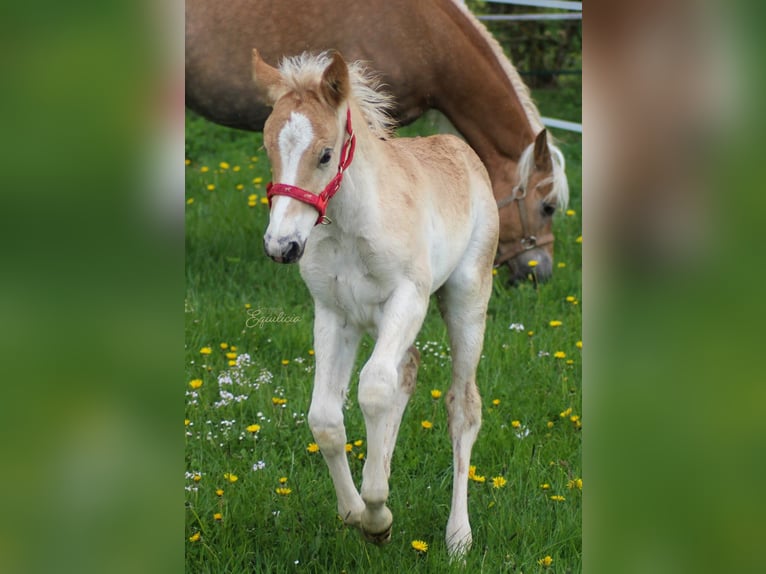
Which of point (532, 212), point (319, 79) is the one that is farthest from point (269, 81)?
point (532, 212)

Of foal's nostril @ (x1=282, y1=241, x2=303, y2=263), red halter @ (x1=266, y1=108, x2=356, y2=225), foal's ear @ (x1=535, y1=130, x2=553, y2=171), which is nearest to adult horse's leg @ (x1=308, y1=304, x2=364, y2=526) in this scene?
red halter @ (x1=266, y1=108, x2=356, y2=225)

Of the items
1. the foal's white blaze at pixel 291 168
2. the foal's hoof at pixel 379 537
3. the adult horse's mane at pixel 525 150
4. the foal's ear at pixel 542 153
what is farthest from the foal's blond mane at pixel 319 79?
the adult horse's mane at pixel 525 150

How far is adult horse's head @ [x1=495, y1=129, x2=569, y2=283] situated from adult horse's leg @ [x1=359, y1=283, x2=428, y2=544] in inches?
107

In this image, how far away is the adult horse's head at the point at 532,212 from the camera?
5.71 meters

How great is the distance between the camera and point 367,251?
3.01m

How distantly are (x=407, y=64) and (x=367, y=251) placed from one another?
9.38ft

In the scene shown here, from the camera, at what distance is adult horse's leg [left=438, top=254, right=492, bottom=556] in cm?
359
